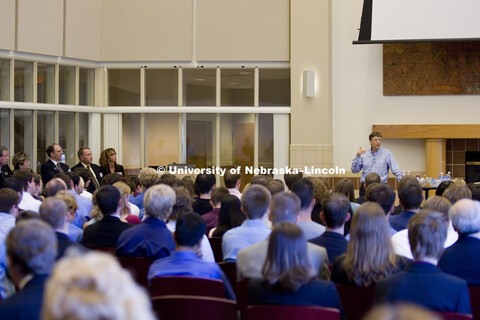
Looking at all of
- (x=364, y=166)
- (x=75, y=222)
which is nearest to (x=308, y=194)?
(x=75, y=222)

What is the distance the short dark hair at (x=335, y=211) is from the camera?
4.05m

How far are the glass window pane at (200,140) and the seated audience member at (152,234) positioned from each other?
29.7 feet

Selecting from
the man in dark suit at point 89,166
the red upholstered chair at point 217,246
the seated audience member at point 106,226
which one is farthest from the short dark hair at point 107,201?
the man in dark suit at point 89,166

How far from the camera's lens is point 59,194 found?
192 inches

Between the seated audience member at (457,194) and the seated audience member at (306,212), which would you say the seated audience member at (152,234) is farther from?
the seated audience member at (457,194)

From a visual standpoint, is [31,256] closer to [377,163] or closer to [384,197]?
[384,197]

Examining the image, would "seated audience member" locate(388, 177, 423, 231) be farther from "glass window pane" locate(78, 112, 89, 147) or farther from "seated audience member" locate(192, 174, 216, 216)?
"glass window pane" locate(78, 112, 89, 147)

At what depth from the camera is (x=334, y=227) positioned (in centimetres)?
411

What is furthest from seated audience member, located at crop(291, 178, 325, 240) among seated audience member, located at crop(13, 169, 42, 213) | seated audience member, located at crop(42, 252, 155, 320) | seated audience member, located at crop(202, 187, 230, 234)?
seated audience member, located at crop(42, 252, 155, 320)

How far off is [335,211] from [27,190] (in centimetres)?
372

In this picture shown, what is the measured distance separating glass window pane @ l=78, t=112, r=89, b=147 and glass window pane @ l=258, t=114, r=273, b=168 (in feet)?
11.9

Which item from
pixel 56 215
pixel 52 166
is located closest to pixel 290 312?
pixel 56 215

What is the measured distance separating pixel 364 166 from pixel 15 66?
6787 millimetres

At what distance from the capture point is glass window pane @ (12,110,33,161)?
12.0 m
